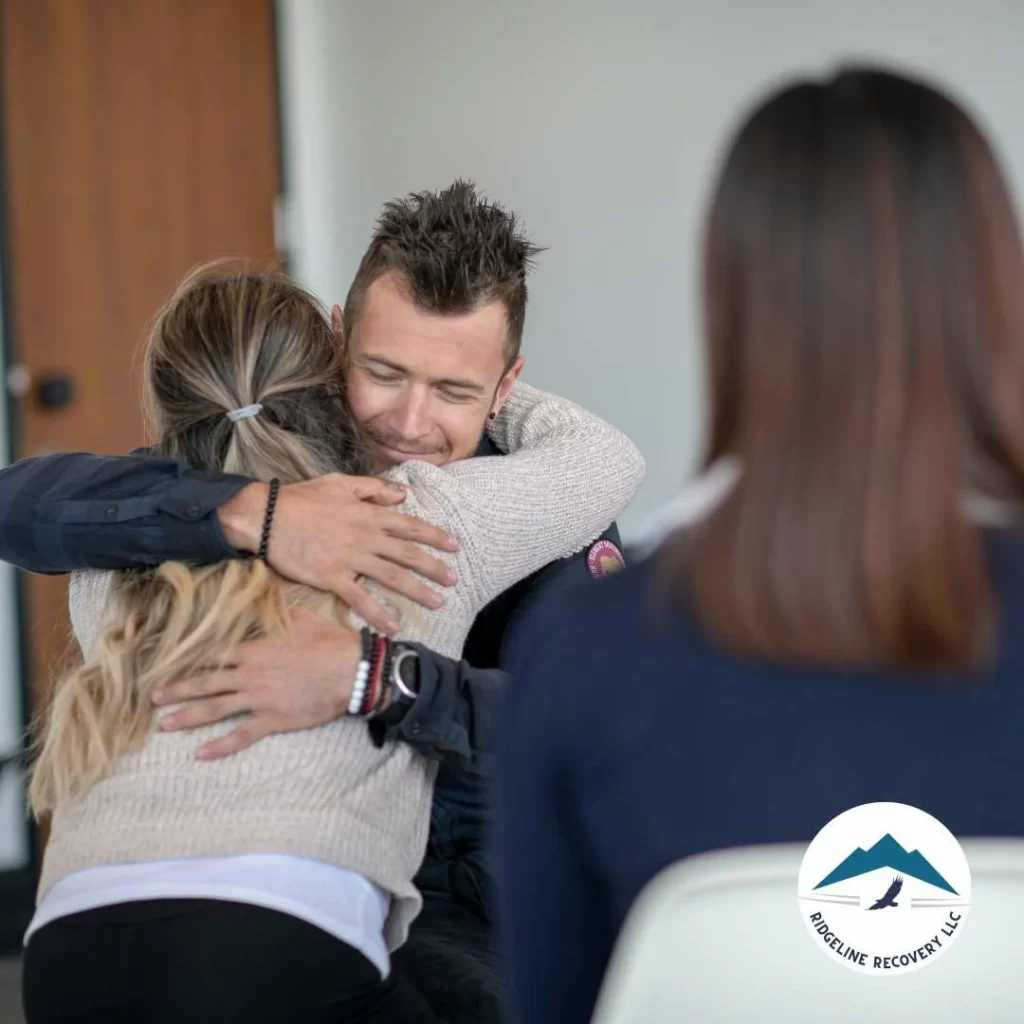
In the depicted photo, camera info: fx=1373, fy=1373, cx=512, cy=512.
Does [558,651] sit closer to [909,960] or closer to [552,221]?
[909,960]

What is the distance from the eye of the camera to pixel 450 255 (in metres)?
1.65

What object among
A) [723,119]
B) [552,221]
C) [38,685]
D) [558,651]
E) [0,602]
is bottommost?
[38,685]

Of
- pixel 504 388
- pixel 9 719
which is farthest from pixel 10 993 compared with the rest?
pixel 504 388

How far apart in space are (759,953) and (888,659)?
17 centimetres

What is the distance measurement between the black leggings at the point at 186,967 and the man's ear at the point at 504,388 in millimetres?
824

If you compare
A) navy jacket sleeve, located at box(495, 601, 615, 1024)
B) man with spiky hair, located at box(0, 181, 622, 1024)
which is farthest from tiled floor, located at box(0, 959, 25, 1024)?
navy jacket sleeve, located at box(495, 601, 615, 1024)

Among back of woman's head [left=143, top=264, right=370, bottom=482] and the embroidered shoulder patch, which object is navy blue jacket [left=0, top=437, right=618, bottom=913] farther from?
the embroidered shoulder patch

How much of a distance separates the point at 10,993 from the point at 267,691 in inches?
63.6

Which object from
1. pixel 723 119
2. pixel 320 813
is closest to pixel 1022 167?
pixel 723 119

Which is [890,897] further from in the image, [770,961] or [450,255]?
[450,255]

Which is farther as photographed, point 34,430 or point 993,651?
point 34,430

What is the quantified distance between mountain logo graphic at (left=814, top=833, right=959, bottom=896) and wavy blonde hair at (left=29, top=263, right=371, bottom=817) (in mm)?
599

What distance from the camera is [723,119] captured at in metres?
3.30

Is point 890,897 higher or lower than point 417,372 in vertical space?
lower
